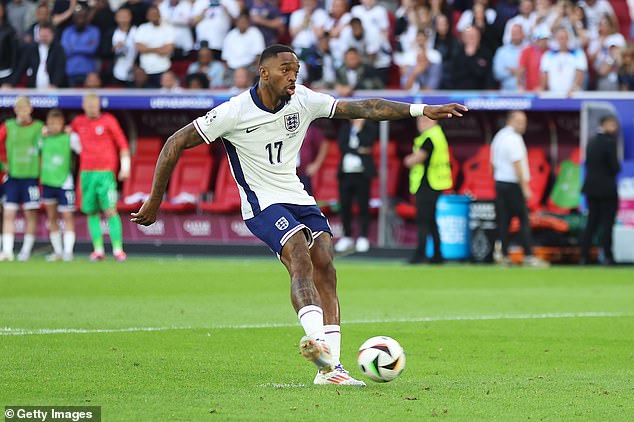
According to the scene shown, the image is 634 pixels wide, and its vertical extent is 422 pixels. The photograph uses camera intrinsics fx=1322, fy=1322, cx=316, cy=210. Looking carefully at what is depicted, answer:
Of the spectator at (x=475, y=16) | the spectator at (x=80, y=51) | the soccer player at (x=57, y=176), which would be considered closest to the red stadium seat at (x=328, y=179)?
the spectator at (x=475, y=16)

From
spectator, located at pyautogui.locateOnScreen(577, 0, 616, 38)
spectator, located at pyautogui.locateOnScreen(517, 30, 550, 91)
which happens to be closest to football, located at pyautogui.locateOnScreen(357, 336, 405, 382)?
spectator, located at pyautogui.locateOnScreen(517, 30, 550, 91)

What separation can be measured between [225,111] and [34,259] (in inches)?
541

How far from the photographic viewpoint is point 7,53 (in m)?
25.5

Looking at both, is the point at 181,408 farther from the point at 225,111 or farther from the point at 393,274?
the point at 393,274

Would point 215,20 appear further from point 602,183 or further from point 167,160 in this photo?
point 167,160

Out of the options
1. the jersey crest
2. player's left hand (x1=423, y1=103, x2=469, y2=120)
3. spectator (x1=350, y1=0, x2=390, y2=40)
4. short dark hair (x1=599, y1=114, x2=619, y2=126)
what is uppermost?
spectator (x1=350, y1=0, x2=390, y2=40)

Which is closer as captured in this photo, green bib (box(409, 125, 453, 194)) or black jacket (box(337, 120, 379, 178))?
green bib (box(409, 125, 453, 194))

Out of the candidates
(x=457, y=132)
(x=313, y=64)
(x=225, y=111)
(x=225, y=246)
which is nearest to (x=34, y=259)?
(x=225, y=246)

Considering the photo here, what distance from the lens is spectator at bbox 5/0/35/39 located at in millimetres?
26797

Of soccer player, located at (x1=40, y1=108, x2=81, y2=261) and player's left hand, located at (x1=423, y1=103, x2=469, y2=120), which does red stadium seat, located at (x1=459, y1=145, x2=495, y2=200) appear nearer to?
soccer player, located at (x1=40, y1=108, x2=81, y2=261)

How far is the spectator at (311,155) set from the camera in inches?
942

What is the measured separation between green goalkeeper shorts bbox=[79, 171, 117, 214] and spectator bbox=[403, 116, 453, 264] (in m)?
4.53

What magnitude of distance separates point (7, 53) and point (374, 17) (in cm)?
722

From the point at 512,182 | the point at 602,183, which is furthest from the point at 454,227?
the point at 602,183
